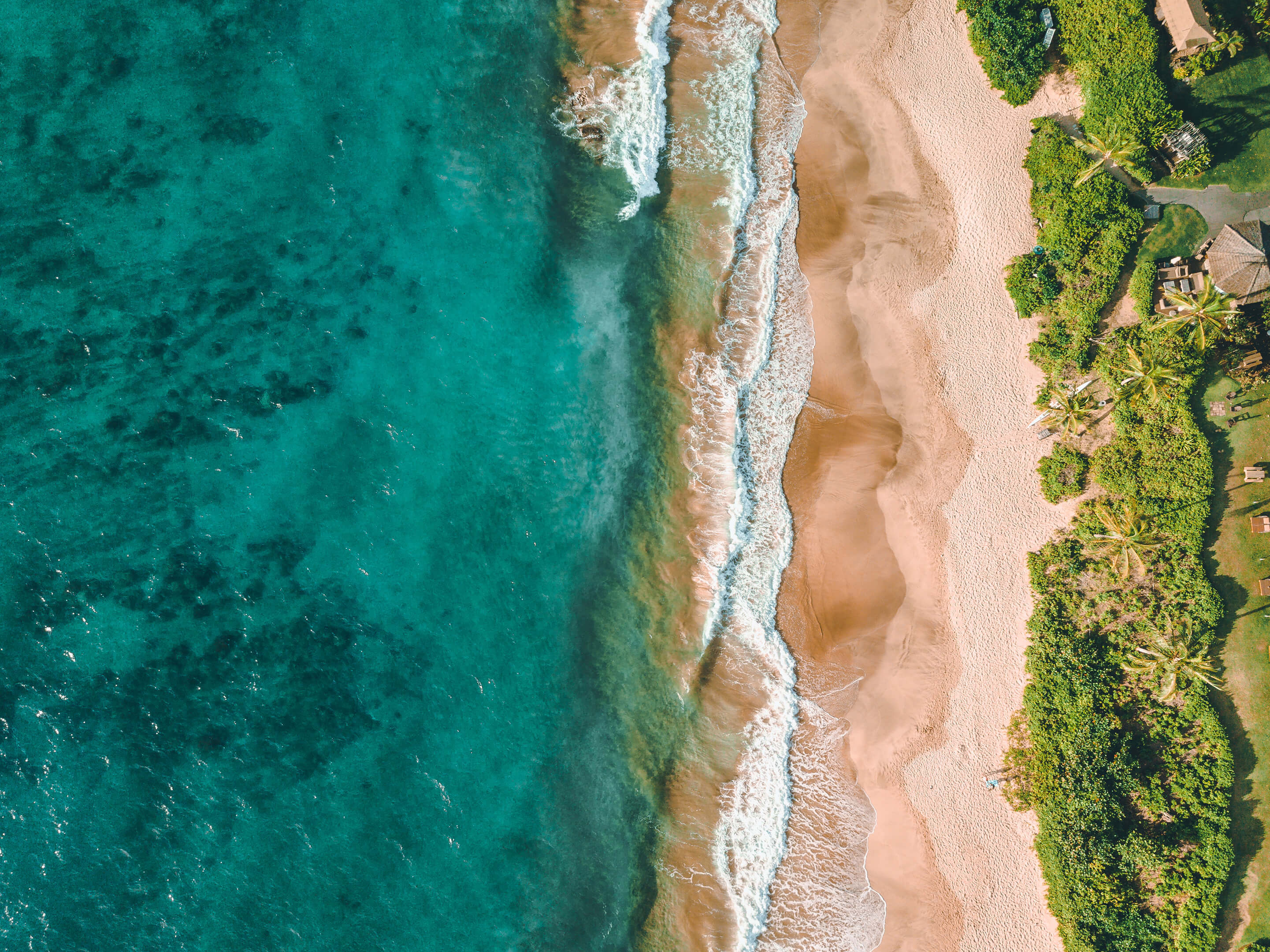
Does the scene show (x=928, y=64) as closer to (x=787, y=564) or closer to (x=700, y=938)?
(x=787, y=564)

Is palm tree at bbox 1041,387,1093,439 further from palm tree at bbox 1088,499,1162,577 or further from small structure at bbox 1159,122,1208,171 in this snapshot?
small structure at bbox 1159,122,1208,171

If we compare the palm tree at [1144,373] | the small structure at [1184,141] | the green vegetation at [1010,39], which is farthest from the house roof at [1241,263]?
the green vegetation at [1010,39]

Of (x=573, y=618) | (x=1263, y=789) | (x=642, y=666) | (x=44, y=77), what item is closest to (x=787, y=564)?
(x=642, y=666)

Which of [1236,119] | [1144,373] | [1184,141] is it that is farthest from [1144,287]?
[1236,119]

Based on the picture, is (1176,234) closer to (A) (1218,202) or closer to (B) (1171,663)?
(A) (1218,202)

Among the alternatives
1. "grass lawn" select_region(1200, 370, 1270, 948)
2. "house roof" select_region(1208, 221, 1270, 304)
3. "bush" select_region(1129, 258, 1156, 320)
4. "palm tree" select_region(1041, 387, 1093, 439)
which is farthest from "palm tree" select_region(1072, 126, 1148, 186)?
"grass lawn" select_region(1200, 370, 1270, 948)

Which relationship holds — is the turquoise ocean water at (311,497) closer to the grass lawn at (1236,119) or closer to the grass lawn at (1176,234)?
the grass lawn at (1176,234)

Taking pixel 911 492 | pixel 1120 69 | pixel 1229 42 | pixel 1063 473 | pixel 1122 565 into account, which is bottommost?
pixel 1122 565
